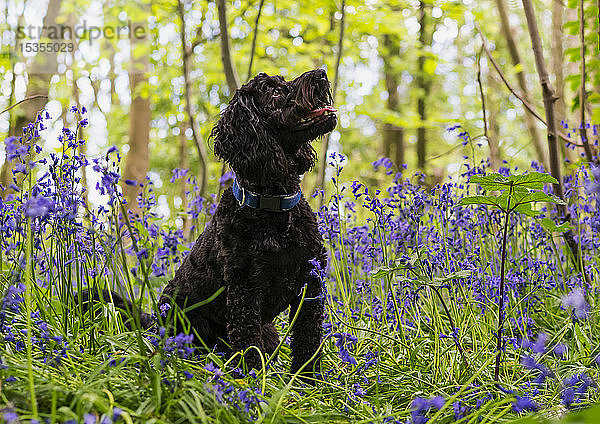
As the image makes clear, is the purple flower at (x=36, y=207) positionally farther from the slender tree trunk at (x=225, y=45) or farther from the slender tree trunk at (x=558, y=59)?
the slender tree trunk at (x=558, y=59)

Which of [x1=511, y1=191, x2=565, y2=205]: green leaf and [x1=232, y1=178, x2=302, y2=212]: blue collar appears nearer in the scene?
[x1=511, y1=191, x2=565, y2=205]: green leaf

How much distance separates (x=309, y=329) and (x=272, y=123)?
1089 millimetres

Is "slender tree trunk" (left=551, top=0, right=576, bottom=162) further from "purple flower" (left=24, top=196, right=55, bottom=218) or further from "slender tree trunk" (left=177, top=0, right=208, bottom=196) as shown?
"purple flower" (left=24, top=196, right=55, bottom=218)

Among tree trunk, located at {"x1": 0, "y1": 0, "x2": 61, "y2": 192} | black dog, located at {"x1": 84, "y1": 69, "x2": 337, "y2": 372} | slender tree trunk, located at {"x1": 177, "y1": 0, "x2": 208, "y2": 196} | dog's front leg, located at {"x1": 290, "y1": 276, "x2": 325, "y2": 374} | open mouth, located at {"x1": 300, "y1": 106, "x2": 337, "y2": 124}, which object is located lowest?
dog's front leg, located at {"x1": 290, "y1": 276, "x2": 325, "y2": 374}

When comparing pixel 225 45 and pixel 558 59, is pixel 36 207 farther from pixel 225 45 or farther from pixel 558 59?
pixel 558 59

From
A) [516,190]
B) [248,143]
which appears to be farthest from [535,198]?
[248,143]

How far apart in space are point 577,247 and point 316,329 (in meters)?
2.19

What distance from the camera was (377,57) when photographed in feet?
42.4

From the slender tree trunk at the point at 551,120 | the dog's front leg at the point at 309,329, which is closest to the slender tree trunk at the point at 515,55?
the slender tree trunk at the point at 551,120

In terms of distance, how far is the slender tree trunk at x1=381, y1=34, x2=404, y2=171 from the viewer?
11.3 metres

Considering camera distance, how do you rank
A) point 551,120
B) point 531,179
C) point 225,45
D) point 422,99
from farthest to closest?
1. point 422,99
2. point 225,45
3. point 551,120
4. point 531,179

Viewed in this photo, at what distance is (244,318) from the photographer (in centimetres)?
271

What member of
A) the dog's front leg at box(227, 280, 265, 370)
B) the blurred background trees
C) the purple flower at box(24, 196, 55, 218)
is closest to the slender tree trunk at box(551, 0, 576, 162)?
the blurred background trees

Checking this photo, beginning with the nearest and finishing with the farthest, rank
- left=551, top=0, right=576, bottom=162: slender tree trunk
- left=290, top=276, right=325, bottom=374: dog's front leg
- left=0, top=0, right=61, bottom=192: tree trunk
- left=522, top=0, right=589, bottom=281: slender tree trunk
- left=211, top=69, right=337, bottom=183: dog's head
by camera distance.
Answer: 1. left=211, top=69, right=337, bottom=183: dog's head
2. left=290, top=276, right=325, bottom=374: dog's front leg
3. left=522, top=0, right=589, bottom=281: slender tree trunk
4. left=551, top=0, right=576, bottom=162: slender tree trunk
5. left=0, top=0, right=61, bottom=192: tree trunk
